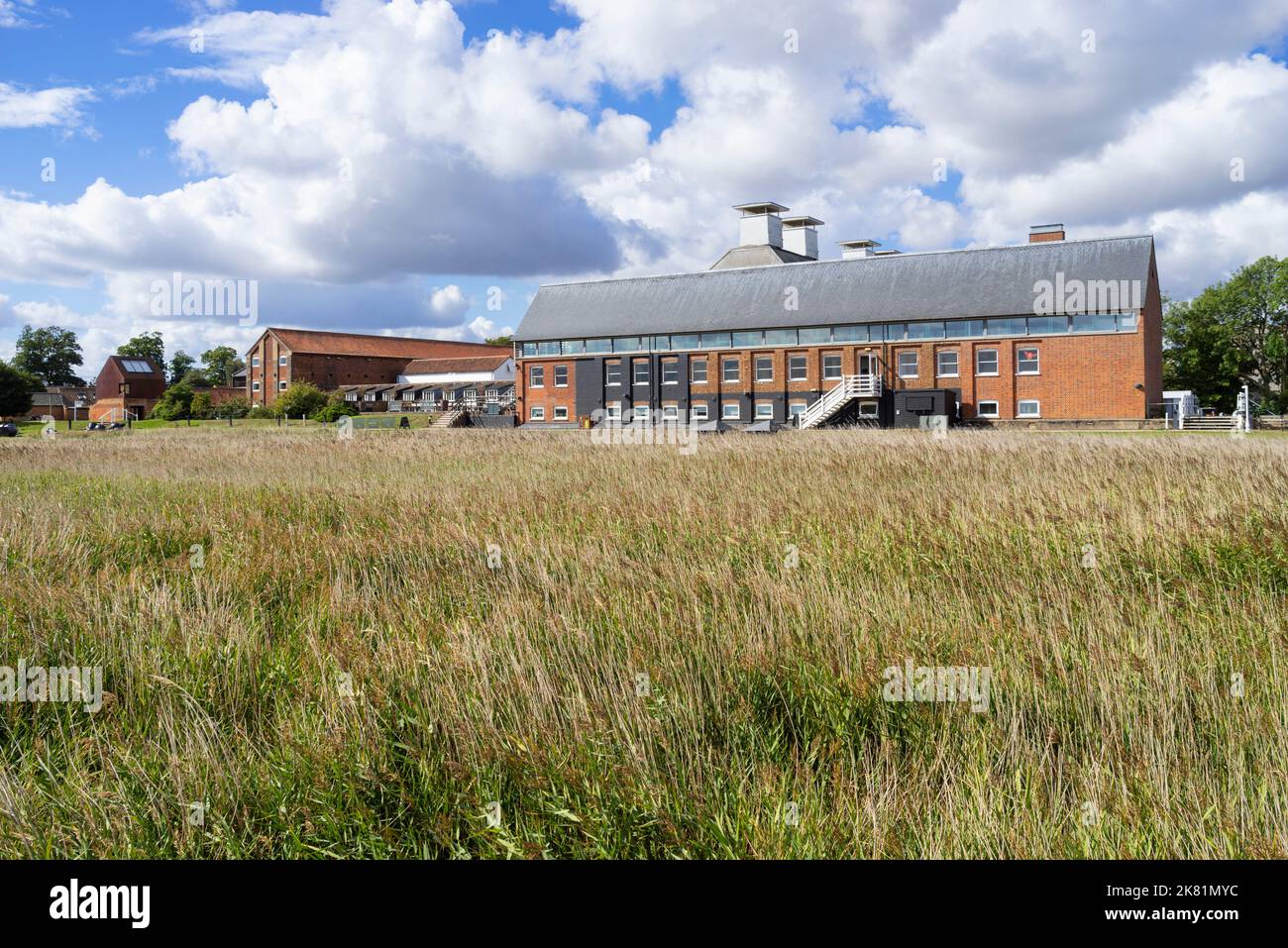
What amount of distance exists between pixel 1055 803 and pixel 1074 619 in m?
2.21

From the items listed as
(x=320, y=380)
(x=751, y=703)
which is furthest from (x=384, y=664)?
(x=320, y=380)

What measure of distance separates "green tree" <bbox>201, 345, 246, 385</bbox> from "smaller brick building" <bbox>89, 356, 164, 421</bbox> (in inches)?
751

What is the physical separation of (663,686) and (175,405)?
294ft

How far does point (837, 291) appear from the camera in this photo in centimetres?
5834

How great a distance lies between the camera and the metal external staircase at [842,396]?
52.8m

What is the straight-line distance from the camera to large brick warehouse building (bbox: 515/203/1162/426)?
164 feet

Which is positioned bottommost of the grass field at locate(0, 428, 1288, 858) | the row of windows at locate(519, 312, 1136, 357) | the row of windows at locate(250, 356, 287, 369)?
the grass field at locate(0, 428, 1288, 858)

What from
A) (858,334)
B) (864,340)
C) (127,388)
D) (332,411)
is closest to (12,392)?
(332,411)

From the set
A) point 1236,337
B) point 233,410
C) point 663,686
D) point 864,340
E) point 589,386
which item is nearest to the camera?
point 663,686

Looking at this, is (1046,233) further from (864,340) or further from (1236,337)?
(1236,337)

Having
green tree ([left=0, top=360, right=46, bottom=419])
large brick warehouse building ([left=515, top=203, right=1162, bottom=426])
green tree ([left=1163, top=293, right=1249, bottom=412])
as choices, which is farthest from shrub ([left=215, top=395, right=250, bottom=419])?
green tree ([left=1163, top=293, right=1249, bottom=412])

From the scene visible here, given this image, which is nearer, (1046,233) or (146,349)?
(1046,233)

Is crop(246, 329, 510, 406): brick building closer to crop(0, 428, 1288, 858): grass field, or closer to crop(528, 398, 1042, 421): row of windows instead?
crop(528, 398, 1042, 421): row of windows
